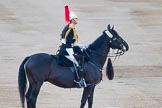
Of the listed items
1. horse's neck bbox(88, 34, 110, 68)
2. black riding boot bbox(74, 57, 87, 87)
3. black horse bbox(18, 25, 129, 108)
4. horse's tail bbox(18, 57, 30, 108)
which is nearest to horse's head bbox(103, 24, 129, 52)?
black horse bbox(18, 25, 129, 108)

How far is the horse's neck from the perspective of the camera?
19391 millimetres

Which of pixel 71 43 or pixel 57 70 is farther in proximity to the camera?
pixel 57 70

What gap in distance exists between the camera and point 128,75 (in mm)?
27219

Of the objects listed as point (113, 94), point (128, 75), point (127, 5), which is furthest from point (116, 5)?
point (113, 94)

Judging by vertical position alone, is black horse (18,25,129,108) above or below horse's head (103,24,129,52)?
below

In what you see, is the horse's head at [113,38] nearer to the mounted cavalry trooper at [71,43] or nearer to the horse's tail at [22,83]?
the mounted cavalry trooper at [71,43]

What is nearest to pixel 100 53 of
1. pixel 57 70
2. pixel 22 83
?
pixel 57 70

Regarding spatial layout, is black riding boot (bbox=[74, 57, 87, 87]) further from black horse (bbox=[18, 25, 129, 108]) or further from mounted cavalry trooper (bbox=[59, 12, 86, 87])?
black horse (bbox=[18, 25, 129, 108])

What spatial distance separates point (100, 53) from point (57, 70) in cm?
137

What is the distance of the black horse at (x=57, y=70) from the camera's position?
18609 mm

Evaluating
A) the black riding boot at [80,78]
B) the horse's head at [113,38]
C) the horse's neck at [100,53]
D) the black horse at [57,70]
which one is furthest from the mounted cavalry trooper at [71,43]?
the horse's head at [113,38]

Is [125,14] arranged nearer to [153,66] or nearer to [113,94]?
[153,66]

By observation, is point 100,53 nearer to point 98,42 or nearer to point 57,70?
point 98,42

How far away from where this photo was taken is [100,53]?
19.4 metres
